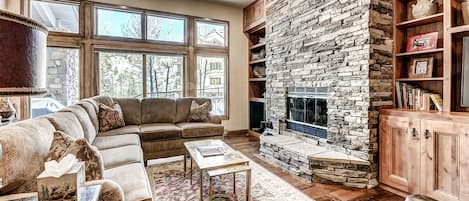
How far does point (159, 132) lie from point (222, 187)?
54.5 inches

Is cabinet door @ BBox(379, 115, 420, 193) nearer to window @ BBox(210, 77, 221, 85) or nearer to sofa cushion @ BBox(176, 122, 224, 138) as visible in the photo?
sofa cushion @ BBox(176, 122, 224, 138)

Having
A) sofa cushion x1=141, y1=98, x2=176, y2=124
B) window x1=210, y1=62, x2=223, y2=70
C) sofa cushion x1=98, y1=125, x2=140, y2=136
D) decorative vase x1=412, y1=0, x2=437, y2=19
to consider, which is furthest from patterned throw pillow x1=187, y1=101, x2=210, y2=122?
decorative vase x1=412, y1=0, x2=437, y2=19

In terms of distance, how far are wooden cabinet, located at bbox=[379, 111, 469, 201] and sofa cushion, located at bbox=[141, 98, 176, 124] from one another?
3222 mm

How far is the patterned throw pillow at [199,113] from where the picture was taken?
4.27 meters

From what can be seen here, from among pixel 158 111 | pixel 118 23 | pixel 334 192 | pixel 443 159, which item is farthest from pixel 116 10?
pixel 443 159

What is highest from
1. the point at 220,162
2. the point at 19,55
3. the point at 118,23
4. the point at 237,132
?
the point at 118,23

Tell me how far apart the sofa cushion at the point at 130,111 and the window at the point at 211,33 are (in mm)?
2137

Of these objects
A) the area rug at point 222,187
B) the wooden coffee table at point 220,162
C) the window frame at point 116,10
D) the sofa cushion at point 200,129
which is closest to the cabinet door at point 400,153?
the area rug at point 222,187

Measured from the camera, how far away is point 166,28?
16.9 feet

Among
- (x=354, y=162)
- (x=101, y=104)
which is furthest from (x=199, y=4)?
(x=354, y=162)

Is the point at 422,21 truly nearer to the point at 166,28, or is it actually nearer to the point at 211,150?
the point at 211,150

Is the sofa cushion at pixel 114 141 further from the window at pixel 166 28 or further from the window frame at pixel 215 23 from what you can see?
the window frame at pixel 215 23

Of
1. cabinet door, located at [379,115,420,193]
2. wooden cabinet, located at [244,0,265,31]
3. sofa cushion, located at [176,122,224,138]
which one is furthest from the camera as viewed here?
wooden cabinet, located at [244,0,265,31]

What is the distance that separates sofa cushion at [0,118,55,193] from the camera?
117 cm
